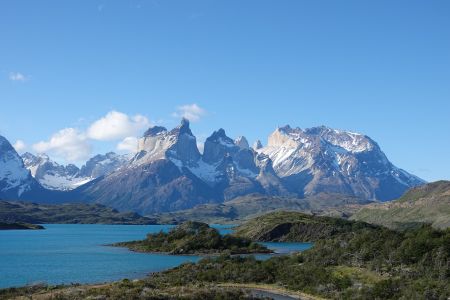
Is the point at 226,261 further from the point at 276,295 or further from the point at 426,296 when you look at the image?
the point at 426,296

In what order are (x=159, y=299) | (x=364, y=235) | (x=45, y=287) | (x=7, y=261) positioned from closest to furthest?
1. (x=159, y=299)
2. (x=45, y=287)
3. (x=364, y=235)
4. (x=7, y=261)

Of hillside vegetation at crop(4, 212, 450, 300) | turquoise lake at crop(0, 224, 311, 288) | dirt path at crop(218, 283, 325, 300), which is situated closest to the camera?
hillside vegetation at crop(4, 212, 450, 300)

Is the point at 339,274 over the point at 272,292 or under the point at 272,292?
over

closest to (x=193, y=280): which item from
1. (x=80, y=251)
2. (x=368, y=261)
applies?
(x=368, y=261)

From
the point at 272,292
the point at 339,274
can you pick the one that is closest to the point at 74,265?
the point at 272,292

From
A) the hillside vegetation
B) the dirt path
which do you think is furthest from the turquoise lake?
the dirt path

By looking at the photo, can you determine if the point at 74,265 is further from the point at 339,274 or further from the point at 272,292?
the point at 339,274

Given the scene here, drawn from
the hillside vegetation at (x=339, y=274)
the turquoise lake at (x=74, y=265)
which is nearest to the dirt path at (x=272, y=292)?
the hillside vegetation at (x=339, y=274)

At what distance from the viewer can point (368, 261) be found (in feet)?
383

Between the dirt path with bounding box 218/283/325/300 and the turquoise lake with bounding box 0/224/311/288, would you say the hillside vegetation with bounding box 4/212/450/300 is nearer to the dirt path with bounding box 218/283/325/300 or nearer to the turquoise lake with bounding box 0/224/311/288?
the dirt path with bounding box 218/283/325/300

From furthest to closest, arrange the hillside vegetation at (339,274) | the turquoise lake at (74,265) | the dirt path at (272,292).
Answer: the turquoise lake at (74,265) → the dirt path at (272,292) → the hillside vegetation at (339,274)

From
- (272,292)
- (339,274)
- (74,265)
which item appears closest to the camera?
(272,292)

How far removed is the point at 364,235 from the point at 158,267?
5324 centimetres

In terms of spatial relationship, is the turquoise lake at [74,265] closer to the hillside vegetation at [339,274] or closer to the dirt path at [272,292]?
the hillside vegetation at [339,274]
